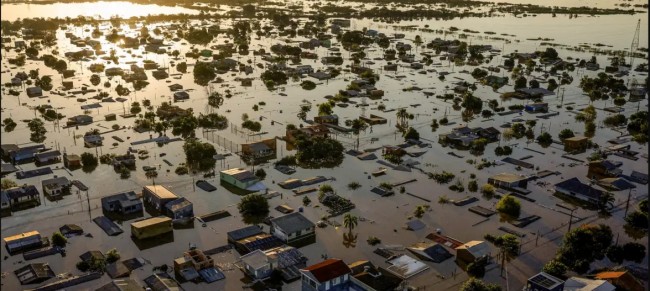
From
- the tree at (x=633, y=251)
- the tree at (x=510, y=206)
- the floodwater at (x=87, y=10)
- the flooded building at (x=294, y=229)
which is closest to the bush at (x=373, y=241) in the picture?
the flooded building at (x=294, y=229)

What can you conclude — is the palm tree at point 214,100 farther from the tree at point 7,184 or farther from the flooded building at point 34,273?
the flooded building at point 34,273

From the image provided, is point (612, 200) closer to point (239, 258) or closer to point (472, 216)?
point (472, 216)

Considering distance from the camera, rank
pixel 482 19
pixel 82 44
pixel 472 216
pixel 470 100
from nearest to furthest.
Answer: pixel 472 216
pixel 470 100
pixel 82 44
pixel 482 19

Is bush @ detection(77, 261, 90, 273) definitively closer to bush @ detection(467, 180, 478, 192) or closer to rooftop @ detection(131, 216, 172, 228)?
rooftop @ detection(131, 216, 172, 228)

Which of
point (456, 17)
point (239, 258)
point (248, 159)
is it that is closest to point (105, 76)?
point (248, 159)

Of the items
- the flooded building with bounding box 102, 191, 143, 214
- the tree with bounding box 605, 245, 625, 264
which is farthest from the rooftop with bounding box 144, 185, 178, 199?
the tree with bounding box 605, 245, 625, 264

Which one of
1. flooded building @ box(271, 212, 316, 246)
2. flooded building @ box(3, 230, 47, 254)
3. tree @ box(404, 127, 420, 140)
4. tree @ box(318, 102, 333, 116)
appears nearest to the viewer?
flooded building @ box(3, 230, 47, 254)
